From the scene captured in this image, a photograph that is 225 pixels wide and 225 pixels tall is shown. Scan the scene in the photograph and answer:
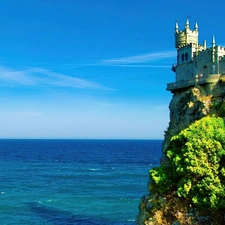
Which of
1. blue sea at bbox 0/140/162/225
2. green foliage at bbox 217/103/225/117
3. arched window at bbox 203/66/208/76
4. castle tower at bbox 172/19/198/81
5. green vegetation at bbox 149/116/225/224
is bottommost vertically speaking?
blue sea at bbox 0/140/162/225

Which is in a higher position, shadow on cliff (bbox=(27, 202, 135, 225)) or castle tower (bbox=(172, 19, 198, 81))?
castle tower (bbox=(172, 19, 198, 81))

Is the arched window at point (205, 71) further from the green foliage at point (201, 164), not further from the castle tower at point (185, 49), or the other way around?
the green foliage at point (201, 164)

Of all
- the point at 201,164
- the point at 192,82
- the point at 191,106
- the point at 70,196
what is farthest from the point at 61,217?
the point at 201,164

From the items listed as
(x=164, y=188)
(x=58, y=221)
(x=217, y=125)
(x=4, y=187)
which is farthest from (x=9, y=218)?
(x=217, y=125)

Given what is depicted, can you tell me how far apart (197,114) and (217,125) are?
11.0 metres

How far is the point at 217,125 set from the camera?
4172cm

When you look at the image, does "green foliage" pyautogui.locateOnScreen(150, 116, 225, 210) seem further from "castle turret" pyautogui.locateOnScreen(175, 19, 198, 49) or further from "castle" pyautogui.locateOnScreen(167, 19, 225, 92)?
"castle turret" pyautogui.locateOnScreen(175, 19, 198, 49)

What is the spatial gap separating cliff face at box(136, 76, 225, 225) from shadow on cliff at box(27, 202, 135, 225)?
64.4 ft

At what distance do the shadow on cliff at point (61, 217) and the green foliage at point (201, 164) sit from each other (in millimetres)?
27248

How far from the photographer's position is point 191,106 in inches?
2142

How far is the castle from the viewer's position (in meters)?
56.8

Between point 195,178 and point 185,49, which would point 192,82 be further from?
point 195,178

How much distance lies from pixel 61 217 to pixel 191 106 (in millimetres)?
34358

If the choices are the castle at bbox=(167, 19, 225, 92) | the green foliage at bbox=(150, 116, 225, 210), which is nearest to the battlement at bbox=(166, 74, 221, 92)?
the castle at bbox=(167, 19, 225, 92)
